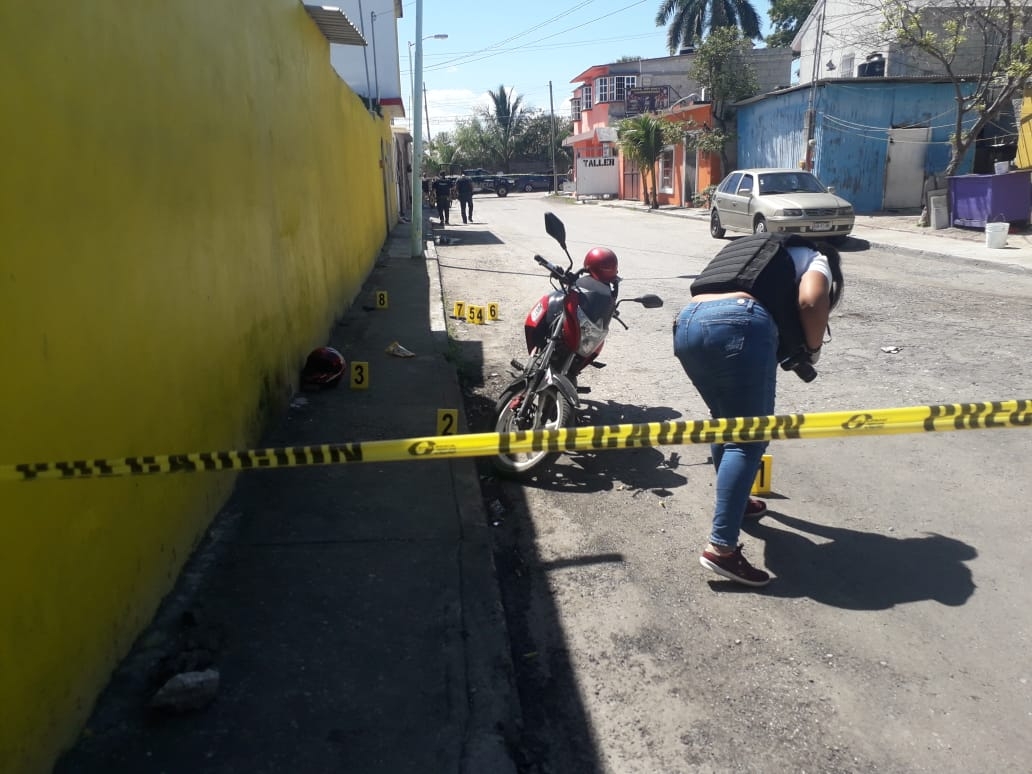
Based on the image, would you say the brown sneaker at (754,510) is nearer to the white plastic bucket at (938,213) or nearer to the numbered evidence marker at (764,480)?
the numbered evidence marker at (764,480)

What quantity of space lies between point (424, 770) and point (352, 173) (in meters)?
11.1

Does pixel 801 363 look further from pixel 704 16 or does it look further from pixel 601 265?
pixel 704 16

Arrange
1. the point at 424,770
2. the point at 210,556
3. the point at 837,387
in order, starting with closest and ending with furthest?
the point at 424,770
the point at 210,556
the point at 837,387

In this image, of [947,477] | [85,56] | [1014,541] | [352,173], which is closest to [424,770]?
[85,56]

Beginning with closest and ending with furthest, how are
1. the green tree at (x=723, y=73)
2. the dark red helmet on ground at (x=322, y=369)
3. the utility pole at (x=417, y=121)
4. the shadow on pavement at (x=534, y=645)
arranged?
the shadow on pavement at (x=534, y=645) < the dark red helmet on ground at (x=322, y=369) < the utility pole at (x=417, y=121) < the green tree at (x=723, y=73)

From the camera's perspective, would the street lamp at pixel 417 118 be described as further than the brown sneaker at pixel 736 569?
Yes

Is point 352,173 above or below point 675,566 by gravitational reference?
above

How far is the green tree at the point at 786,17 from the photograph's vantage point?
55.6 m

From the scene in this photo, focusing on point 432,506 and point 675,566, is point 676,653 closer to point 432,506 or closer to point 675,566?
point 675,566

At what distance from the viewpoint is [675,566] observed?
13.3 ft

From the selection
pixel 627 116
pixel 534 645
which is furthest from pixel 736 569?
pixel 627 116

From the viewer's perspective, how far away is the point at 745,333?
360 cm

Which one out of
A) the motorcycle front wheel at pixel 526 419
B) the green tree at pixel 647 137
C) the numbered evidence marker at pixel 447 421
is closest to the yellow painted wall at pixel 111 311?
the numbered evidence marker at pixel 447 421

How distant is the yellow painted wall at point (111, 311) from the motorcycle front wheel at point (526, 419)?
59.7 inches
